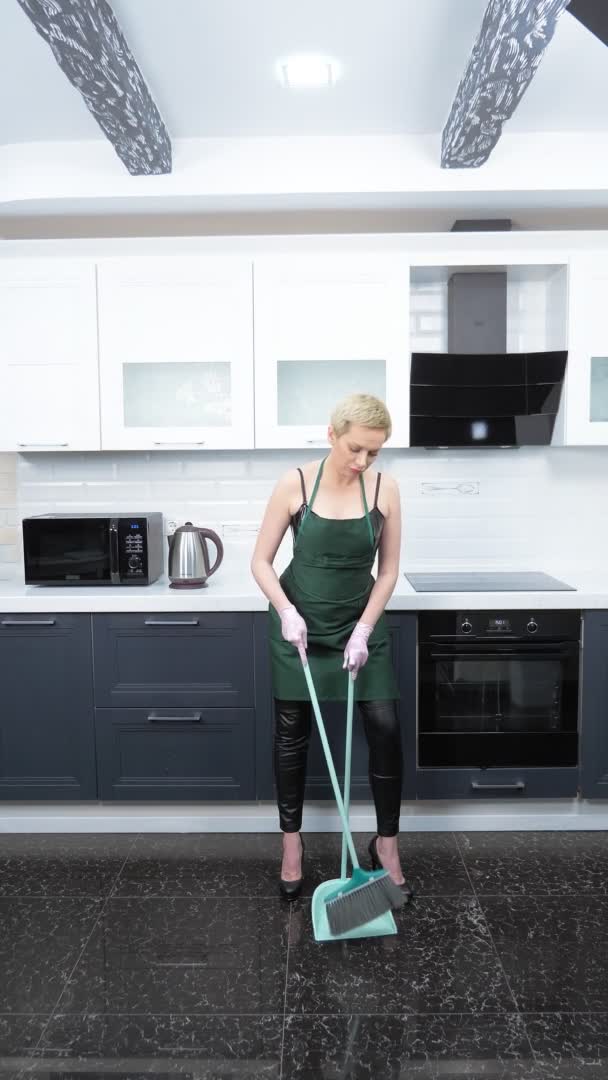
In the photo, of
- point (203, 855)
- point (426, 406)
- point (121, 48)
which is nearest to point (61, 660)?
point (203, 855)

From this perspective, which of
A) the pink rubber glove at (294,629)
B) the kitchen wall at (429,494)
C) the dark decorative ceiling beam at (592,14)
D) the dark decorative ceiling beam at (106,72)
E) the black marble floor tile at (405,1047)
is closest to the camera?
the black marble floor tile at (405,1047)

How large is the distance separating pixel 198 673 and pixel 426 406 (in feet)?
4.25

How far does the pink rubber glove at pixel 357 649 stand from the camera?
6.89ft

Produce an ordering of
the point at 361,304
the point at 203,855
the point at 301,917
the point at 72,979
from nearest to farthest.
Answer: the point at 72,979
the point at 301,917
the point at 203,855
the point at 361,304

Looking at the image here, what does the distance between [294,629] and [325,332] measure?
124cm

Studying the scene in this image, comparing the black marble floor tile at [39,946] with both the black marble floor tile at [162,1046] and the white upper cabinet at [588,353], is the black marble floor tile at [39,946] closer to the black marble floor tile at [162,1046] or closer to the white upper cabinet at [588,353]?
the black marble floor tile at [162,1046]

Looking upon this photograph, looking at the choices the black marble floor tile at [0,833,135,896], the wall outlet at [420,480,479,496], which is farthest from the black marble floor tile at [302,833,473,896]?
the wall outlet at [420,480,479,496]

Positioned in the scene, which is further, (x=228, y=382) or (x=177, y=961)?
(x=228, y=382)

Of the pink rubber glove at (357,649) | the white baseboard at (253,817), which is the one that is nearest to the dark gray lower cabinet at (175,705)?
the white baseboard at (253,817)

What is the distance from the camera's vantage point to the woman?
7.04 ft

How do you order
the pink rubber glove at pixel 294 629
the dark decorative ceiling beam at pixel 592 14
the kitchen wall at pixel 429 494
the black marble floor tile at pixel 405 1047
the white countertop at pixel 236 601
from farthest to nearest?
the kitchen wall at pixel 429 494 → the white countertop at pixel 236 601 → the pink rubber glove at pixel 294 629 → the dark decorative ceiling beam at pixel 592 14 → the black marble floor tile at pixel 405 1047

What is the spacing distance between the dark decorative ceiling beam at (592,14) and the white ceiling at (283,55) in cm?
4

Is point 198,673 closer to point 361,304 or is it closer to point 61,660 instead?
point 61,660

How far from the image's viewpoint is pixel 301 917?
216cm
